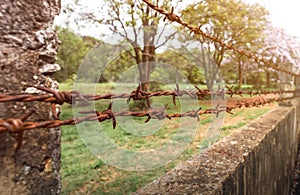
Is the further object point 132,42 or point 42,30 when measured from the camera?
point 132,42

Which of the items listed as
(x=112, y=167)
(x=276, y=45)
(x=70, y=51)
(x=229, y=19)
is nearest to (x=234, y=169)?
(x=112, y=167)

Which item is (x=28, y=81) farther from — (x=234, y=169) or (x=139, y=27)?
(x=139, y=27)

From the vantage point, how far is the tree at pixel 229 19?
23.8 feet

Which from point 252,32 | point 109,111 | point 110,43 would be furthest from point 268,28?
point 109,111

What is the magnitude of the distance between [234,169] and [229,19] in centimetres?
718

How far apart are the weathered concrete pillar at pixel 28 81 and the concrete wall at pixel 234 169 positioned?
19.1 inches

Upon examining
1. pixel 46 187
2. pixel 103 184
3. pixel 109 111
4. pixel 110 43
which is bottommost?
pixel 103 184

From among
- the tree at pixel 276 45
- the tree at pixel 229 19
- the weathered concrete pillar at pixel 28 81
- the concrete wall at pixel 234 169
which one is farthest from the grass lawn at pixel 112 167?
the tree at pixel 276 45

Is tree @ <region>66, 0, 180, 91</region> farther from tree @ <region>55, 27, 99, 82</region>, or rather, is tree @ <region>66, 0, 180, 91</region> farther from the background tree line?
tree @ <region>55, 27, 99, 82</region>

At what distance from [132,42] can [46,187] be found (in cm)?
750

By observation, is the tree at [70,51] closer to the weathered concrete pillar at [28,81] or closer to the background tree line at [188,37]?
the background tree line at [188,37]

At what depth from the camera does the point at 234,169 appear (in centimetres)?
124

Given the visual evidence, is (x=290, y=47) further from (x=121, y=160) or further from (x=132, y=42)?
(x=121, y=160)

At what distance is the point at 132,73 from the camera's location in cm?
605
